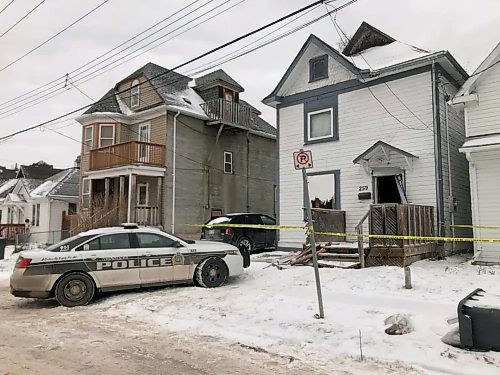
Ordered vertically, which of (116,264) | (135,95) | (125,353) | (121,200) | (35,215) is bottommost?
(125,353)

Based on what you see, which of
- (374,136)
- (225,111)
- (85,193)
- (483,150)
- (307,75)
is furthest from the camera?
(85,193)

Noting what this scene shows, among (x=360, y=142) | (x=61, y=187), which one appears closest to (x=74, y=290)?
(x=360, y=142)

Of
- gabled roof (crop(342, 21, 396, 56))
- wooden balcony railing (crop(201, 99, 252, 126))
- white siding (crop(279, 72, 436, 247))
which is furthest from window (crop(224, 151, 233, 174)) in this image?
gabled roof (crop(342, 21, 396, 56))

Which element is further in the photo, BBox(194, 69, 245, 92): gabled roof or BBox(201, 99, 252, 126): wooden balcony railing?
BBox(194, 69, 245, 92): gabled roof

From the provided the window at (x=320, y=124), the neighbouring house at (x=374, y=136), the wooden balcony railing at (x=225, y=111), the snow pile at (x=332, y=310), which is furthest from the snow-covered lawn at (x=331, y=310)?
the wooden balcony railing at (x=225, y=111)

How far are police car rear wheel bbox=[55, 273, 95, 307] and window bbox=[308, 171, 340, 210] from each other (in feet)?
31.6

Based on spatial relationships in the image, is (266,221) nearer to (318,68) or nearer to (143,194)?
(318,68)

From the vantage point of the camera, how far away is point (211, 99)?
25547 mm

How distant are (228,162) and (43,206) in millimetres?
15217

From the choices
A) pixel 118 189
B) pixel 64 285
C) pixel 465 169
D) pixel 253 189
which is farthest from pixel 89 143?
pixel 465 169

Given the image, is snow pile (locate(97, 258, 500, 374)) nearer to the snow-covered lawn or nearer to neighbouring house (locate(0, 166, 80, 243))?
the snow-covered lawn

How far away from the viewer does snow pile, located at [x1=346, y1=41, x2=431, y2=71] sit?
1510 cm

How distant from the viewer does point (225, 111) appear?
81.3 feet

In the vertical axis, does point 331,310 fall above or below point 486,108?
below
